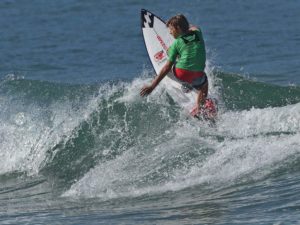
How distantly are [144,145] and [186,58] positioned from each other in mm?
1350

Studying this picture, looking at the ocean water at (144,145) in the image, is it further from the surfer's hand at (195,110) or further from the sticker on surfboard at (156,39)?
the sticker on surfboard at (156,39)

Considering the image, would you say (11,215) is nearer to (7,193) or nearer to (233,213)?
(7,193)

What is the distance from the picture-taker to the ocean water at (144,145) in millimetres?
10383

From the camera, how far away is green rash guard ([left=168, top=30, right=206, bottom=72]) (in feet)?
41.3

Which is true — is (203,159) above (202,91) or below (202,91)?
below

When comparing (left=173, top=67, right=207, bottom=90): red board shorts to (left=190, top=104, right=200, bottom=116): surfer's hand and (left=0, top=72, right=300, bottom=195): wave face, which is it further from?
(left=0, top=72, right=300, bottom=195): wave face

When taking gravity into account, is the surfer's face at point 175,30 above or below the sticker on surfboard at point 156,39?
above

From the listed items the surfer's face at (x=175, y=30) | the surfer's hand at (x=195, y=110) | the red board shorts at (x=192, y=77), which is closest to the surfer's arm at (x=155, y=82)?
the surfer's face at (x=175, y=30)

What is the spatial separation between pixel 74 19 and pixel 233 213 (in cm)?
1899

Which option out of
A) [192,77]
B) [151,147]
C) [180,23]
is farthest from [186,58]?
[151,147]

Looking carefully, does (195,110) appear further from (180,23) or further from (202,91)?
(180,23)

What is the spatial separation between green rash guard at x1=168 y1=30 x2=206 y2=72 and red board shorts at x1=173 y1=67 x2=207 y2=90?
2.8 inches

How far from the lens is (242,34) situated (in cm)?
2423

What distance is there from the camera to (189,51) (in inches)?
500
